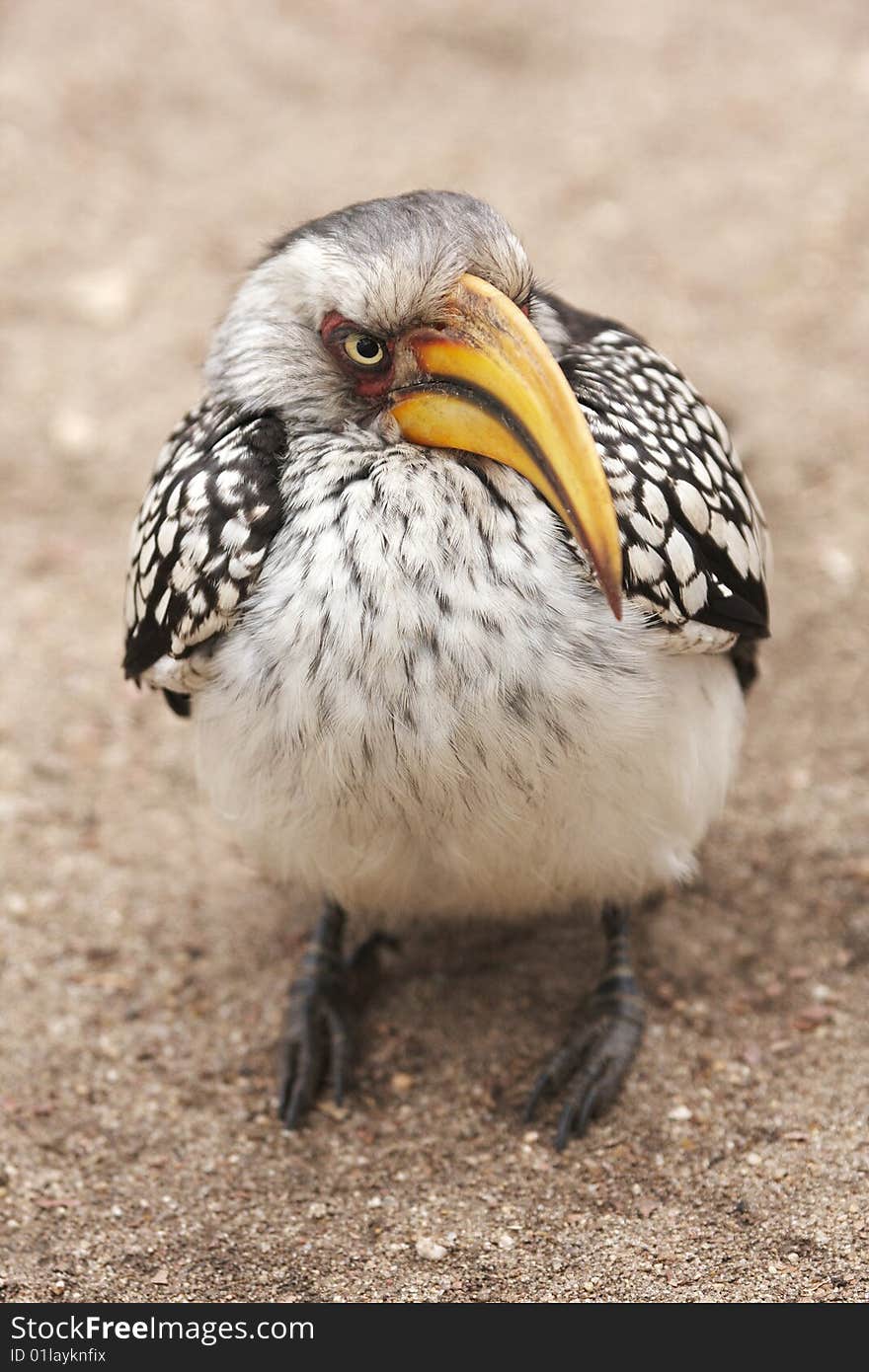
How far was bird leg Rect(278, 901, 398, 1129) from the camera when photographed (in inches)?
167

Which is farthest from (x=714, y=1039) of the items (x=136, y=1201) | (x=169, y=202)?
(x=169, y=202)

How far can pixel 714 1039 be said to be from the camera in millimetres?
4285

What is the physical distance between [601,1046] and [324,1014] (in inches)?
33.6

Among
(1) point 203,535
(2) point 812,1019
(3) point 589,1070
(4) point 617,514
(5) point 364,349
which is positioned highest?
(5) point 364,349

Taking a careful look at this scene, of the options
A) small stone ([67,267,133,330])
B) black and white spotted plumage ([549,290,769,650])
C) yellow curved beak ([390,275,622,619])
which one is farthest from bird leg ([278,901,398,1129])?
small stone ([67,267,133,330])

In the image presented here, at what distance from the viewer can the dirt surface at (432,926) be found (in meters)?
3.71

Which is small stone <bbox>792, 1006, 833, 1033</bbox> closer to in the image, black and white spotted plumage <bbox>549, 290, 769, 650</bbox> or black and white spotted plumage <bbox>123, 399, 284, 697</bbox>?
black and white spotted plumage <bbox>549, 290, 769, 650</bbox>

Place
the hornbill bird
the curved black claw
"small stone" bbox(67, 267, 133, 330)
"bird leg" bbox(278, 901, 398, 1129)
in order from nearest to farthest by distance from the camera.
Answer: the hornbill bird
the curved black claw
"bird leg" bbox(278, 901, 398, 1129)
"small stone" bbox(67, 267, 133, 330)

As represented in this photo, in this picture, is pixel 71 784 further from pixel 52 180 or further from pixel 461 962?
pixel 52 180

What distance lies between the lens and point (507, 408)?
3.20 m

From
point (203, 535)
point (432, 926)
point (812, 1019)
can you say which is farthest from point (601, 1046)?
point (203, 535)

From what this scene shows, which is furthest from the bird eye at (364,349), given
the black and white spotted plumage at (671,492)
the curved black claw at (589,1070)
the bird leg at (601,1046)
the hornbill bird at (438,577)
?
the curved black claw at (589,1070)

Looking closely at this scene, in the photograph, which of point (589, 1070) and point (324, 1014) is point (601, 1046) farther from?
point (324, 1014)

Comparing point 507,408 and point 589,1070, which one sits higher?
point 507,408
